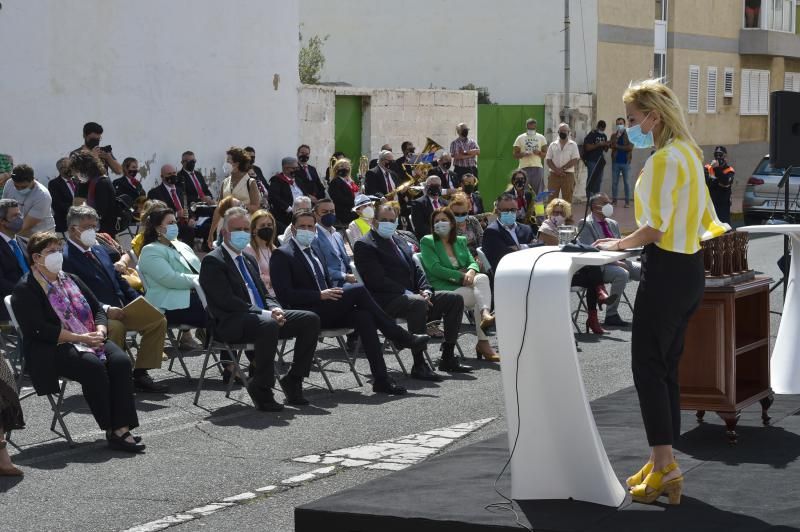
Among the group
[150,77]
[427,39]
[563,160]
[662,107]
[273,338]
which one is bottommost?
[273,338]

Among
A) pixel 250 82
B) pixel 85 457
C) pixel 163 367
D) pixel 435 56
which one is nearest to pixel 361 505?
pixel 85 457

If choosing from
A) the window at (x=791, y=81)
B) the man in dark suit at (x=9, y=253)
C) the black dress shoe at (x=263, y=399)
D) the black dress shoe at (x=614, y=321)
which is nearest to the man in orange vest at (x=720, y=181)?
the black dress shoe at (x=614, y=321)

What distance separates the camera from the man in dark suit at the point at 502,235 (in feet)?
49.3

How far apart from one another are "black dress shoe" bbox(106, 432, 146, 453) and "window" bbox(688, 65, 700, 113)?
3426cm

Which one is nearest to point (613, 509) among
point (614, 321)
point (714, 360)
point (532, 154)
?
point (714, 360)

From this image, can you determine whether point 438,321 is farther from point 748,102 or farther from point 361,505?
point 748,102

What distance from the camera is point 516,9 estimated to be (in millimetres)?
36781

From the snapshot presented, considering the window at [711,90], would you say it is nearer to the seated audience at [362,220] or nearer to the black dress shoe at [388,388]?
the seated audience at [362,220]

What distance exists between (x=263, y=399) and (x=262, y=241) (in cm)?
250

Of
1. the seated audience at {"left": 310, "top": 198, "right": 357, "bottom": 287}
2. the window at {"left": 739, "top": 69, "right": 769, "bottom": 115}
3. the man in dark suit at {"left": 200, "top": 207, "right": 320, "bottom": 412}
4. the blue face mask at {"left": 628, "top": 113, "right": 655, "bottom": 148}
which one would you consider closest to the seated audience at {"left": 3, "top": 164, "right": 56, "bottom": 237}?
the seated audience at {"left": 310, "top": 198, "right": 357, "bottom": 287}

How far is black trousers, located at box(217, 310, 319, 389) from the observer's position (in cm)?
1086

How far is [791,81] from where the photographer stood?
164 feet

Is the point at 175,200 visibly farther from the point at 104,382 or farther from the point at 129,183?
the point at 104,382

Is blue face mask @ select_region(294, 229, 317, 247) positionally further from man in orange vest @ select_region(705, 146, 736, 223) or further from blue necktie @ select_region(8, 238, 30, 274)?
man in orange vest @ select_region(705, 146, 736, 223)
